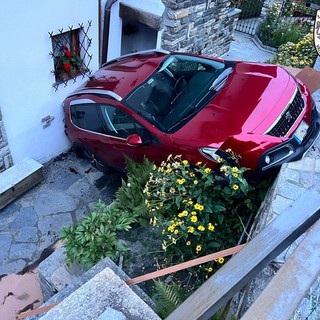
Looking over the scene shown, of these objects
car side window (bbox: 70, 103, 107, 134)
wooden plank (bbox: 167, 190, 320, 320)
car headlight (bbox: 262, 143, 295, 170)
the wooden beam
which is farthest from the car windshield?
wooden plank (bbox: 167, 190, 320, 320)

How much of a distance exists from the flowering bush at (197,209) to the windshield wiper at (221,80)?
153 cm

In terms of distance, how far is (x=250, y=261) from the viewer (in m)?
1.18

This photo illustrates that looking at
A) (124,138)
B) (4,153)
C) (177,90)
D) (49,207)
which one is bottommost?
(49,207)

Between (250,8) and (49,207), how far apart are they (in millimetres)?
8789

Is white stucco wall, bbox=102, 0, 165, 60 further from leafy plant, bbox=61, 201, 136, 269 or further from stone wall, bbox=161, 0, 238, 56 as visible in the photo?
leafy plant, bbox=61, 201, 136, 269

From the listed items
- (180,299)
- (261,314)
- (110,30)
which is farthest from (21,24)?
(261,314)

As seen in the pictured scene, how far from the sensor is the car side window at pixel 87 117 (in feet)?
17.3

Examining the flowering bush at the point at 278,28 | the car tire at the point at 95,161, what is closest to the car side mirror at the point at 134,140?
the car tire at the point at 95,161

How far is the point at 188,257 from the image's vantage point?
3.28m

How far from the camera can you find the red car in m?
3.92

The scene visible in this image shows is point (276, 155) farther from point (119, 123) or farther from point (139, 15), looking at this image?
point (139, 15)

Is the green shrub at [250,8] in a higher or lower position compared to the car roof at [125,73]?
lower

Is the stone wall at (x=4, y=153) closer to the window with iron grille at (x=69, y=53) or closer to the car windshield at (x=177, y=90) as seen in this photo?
the window with iron grille at (x=69, y=53)

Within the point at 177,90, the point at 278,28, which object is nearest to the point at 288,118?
the point at 177,90
